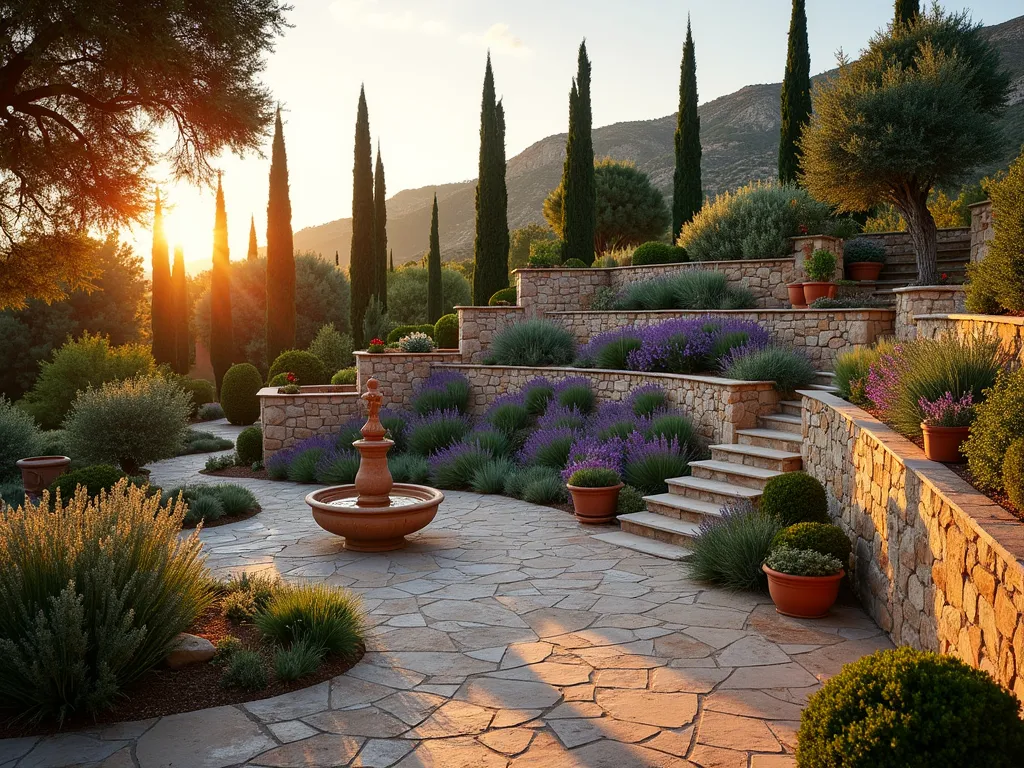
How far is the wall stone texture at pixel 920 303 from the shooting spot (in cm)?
877

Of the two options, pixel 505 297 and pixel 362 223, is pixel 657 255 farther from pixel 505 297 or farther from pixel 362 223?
pixel 362 223

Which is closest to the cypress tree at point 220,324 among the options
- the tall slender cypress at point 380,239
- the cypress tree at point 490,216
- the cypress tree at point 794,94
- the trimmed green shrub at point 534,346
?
the tall slender cypress at point 380,239

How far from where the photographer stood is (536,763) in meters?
3.37

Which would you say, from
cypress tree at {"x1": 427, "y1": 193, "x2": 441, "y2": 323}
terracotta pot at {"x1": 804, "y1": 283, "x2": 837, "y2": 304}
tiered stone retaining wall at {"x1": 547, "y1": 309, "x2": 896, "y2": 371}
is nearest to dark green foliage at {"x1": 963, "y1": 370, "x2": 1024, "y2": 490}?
tiered stone retaining wall at {"x1": 547, "y1": 309, "x2": 896, "y2": 371}

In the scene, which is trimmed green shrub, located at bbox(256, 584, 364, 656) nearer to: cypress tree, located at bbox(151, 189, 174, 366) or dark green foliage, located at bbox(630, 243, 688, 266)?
dark green foliage, located at bbox(630, 243, 688, 266)

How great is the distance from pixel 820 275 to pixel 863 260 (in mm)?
2053

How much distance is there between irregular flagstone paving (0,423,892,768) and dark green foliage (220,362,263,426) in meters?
12.5

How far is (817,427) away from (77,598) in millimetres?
5977

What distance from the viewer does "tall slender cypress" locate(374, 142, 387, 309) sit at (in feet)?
83.1

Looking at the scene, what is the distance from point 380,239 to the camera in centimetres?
2620

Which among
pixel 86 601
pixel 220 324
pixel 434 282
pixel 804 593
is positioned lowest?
pixel 804 593

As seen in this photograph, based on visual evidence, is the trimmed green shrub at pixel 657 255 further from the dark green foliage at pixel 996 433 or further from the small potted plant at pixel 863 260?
the dark green foliage at pixel 996 433

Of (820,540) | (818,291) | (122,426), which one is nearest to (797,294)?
(818,291)

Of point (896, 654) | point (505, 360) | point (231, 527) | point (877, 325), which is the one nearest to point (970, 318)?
point (896, 654)
